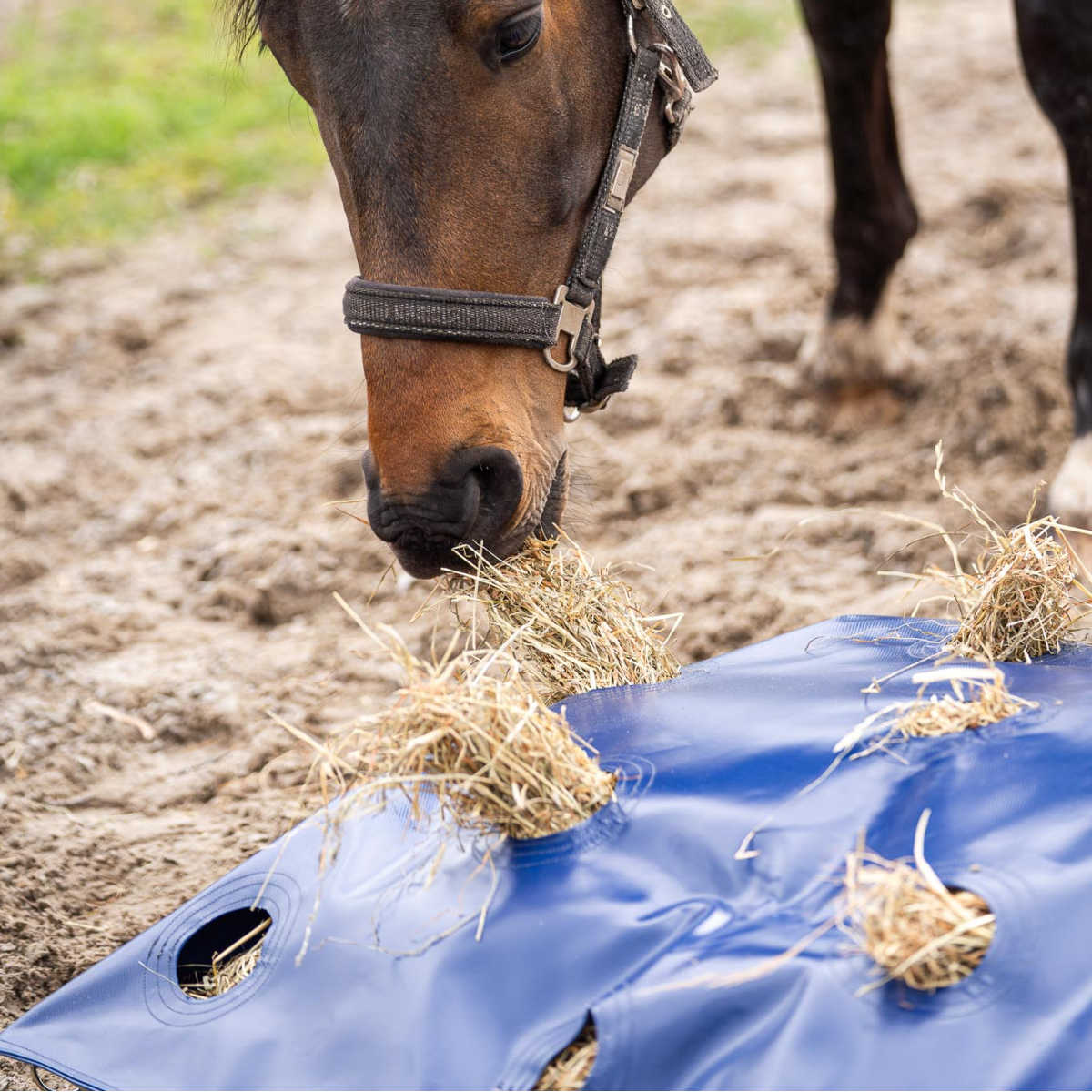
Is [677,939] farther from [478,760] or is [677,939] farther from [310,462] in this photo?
[310,462]

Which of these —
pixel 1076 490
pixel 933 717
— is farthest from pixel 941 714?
pixel 1076 490

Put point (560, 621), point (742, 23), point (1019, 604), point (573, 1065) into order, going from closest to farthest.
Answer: point (573, 1065) → point (1019, 604) → point (560, 621) → point (742, 23)

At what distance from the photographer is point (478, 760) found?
152 cm

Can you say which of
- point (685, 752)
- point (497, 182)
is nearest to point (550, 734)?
point (685, 752)

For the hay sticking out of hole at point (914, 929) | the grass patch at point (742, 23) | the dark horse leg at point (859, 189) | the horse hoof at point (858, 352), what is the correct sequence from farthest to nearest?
the grass patch at point (742, 23), the horse hoof at point (858, 352), the dark horse leg at point (859, 189), the hay sticking out of hole at point (914, 929)

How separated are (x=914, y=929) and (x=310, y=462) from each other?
3.13m

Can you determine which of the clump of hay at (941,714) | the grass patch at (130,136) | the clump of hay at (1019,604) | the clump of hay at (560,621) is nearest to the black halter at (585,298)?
the clump of hay at (560,621)

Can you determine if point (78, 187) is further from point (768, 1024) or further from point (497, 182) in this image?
point (768, 1024)

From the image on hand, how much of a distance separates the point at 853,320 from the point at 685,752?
262 cm

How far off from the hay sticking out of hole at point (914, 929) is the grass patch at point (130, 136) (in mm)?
5610

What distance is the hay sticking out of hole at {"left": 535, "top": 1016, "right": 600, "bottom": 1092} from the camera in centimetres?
129

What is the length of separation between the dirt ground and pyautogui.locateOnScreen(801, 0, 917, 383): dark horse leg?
0.14 metres

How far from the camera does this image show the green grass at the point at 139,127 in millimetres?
6402

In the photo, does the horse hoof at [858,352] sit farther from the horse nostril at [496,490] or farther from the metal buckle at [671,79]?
the horse nostril at [496,490]
